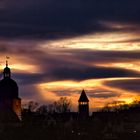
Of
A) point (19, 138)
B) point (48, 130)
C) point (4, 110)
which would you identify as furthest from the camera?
point (4, 110)

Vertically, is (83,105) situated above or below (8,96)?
above

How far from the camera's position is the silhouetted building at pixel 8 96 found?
14512 cm

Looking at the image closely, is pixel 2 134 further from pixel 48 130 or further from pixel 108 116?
pixel 108 116

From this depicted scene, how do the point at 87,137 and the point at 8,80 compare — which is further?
the point at 8,80

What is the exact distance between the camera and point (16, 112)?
152 m

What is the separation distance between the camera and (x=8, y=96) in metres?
149

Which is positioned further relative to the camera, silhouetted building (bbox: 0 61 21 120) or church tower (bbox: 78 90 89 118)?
church tower (bbox: 78 90 89 118)

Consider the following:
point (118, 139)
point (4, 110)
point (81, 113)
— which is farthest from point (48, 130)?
point (81, 113)

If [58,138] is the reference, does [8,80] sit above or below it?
above

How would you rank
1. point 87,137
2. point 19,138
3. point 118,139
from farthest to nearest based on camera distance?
1. point 118,139
2. point 87,137
3. point 19,138

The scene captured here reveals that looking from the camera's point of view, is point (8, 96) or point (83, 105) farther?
point (83, 105)

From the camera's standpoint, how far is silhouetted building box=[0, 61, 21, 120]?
145125mm

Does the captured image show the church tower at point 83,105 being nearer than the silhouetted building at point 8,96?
No

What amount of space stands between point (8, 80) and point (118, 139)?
31847 mm
